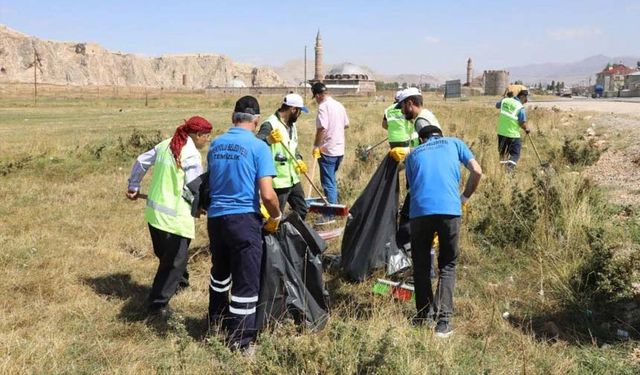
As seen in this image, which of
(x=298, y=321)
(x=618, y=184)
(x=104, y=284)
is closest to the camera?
(x=298, y=321)

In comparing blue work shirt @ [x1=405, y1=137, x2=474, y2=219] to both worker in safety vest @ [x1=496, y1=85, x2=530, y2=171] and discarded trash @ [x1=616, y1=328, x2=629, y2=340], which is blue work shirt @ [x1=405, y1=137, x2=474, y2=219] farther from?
worker in safety vest @ [x1=496, y1=85, x2=530, y2=171]

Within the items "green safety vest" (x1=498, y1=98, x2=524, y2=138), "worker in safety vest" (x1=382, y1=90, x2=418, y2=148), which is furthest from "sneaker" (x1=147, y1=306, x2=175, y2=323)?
"green safety vest" (x1=498, y1=98, x2=524, y2=138)

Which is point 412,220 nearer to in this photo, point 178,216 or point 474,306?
point 474,306

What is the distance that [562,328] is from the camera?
428cm

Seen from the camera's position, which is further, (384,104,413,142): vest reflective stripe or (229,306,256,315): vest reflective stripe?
(384,104,413,142): vest reflective stripe

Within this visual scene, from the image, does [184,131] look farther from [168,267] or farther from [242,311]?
[242,311]

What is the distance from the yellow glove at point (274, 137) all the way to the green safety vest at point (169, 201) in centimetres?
125

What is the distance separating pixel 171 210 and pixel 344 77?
360ft

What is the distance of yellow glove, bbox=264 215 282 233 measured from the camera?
13.2 ft

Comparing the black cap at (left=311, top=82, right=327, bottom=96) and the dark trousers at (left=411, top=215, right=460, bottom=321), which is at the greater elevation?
the black cap at (left=311, top=82, right=327, bottom=96)

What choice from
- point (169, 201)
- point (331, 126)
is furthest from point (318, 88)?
point (169, 201)

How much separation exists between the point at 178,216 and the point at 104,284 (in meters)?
1.40

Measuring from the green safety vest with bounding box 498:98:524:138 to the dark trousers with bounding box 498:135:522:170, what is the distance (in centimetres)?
10

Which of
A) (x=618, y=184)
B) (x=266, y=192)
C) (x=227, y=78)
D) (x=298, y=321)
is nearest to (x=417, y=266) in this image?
(x=298, y=321)
